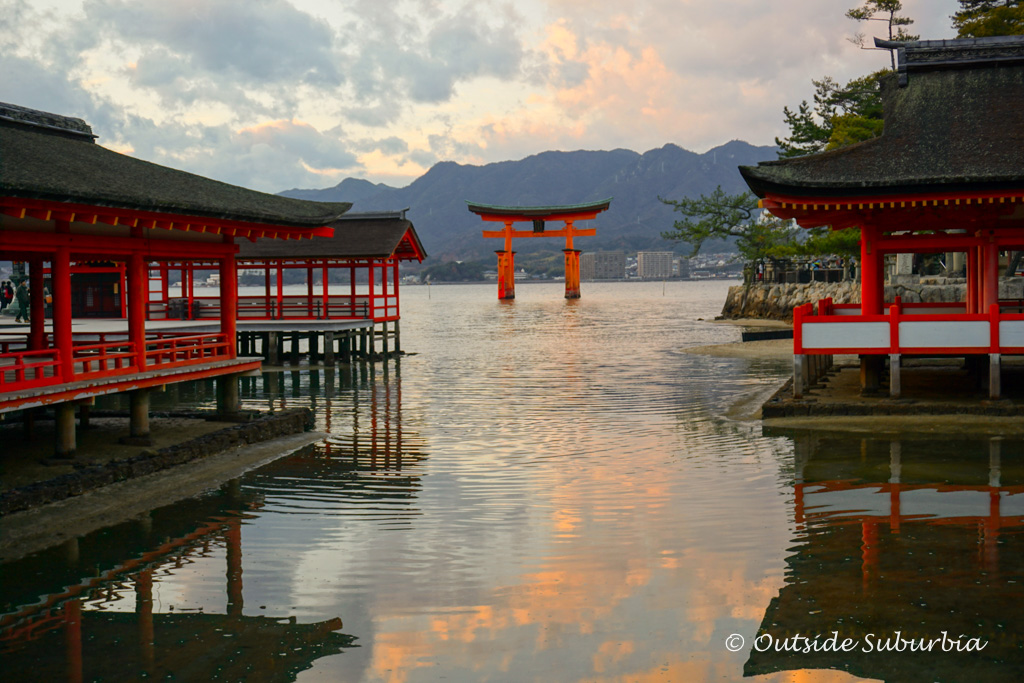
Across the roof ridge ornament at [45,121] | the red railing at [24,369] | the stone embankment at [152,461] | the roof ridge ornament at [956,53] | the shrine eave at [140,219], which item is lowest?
the stone embankment at [152,461]

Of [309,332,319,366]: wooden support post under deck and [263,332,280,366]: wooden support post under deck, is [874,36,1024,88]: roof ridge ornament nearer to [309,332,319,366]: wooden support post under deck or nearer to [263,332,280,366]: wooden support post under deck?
[309,332,319,366]: wooden support post under deck

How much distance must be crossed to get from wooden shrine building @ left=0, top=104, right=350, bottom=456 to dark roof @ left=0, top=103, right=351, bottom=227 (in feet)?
0.08

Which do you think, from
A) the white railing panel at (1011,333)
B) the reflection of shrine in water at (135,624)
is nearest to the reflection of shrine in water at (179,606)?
the reflection of shrine in water at (135,624)

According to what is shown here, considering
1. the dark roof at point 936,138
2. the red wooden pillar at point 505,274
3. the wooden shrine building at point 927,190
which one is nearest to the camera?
the dark roof at point 936,138

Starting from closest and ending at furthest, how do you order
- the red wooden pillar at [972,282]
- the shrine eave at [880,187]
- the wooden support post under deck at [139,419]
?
the wooden support post under deck at [139,419], the shrine eave at [880,187], the red wooden pillar at [972,282]

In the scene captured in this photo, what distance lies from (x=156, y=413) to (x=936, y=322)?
1415 cm

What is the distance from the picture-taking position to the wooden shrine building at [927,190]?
16.2 metres

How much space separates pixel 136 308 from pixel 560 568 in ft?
27.7

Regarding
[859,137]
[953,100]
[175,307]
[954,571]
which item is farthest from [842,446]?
[859,137]

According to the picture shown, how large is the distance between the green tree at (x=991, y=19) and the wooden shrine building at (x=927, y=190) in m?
17.6

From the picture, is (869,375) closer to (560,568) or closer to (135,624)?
(560,568)

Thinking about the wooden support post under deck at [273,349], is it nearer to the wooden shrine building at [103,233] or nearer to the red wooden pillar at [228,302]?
the wooden shrine building at [103,233]

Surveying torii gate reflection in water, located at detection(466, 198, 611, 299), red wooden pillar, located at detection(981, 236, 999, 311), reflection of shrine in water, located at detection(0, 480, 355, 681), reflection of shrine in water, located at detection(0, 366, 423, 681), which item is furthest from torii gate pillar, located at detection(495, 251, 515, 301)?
reflection of shrine in water, located at detection(0, 480, 355, 681)

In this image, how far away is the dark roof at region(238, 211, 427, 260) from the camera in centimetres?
3197
